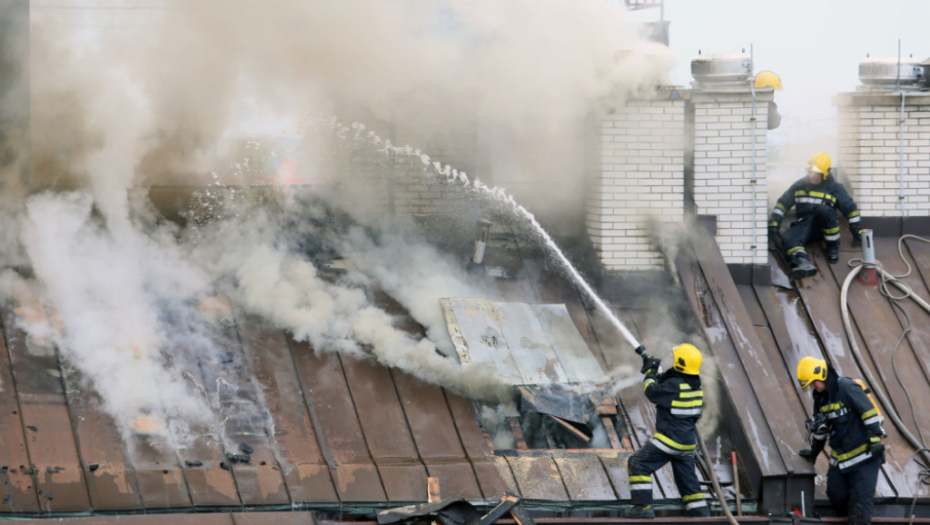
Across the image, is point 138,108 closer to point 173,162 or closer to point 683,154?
point 173,162

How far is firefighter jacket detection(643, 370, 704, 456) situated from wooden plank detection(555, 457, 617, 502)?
1.67 feet

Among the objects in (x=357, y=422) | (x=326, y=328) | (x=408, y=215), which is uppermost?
(x=408, y=215)

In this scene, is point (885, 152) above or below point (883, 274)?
above

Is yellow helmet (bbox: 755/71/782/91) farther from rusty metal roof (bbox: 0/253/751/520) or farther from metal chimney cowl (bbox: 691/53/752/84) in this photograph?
rusty metal roof (bbox: 0/253/751/520)

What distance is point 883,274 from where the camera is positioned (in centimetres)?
867

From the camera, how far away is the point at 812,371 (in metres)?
6.65

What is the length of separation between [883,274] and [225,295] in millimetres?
6243

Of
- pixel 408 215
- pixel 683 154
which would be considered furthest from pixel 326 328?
pixel 683 154

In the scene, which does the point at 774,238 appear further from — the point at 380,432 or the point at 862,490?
the point at 380,432

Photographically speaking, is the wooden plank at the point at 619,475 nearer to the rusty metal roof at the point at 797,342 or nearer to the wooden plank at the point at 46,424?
the rusty metal roof at the point at 797,342

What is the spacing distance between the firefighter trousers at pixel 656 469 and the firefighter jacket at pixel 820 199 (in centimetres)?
349

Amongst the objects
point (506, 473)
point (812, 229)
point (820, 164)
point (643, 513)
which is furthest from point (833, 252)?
point (506, 473)

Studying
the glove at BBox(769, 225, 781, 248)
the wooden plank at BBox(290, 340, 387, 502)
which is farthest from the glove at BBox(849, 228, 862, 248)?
the wooden plank at BBox(290, 340, 387, 502)

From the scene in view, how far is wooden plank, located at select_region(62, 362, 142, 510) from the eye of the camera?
5.82m
